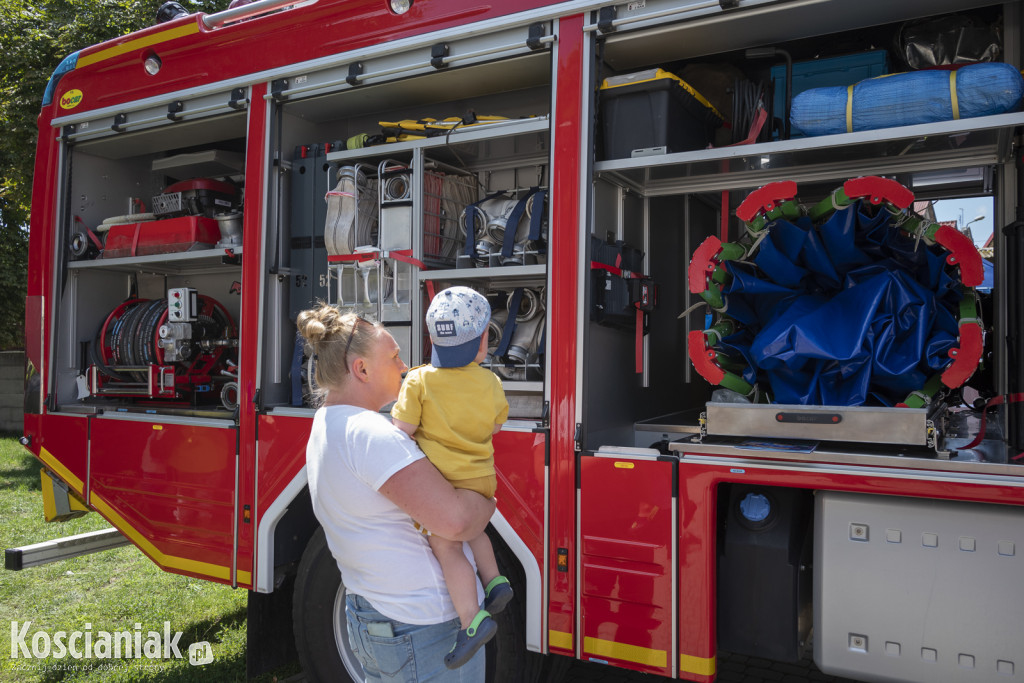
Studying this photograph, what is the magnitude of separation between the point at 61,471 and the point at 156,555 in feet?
2.95

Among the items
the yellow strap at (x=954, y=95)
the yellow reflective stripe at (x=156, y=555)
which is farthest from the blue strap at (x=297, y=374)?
the yellow strap at (x=954, y=95)

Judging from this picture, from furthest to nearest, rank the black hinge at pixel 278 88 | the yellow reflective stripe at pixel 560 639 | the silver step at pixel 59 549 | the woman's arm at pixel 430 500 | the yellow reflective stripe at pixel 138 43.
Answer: the silver step at pixel 59 549
the yellow reflective stripe at pixel 138 43
the black hinge at pixel 278 88
the yellow reflective stripe at pixel 560 639
the woman's arm at pixel 430 500

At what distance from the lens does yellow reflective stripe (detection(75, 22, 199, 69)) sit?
3.94m

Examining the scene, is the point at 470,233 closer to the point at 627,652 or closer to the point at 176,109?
the point at 176,109

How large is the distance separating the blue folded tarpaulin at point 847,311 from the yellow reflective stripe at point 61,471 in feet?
11.8

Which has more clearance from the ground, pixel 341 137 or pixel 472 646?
pixel 341 137

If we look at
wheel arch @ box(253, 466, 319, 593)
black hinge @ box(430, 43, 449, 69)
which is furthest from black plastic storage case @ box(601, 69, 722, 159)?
wheel arch @ box(253, 466, 319, 593)

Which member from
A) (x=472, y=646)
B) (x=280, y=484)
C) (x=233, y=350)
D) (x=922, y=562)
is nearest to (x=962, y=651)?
(x=922, y=562)

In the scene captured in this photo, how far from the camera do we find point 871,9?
9.27 feet

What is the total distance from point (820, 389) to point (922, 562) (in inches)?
25.0

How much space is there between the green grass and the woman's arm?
105 inches

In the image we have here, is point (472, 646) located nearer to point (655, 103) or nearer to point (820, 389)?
point (820, 389)

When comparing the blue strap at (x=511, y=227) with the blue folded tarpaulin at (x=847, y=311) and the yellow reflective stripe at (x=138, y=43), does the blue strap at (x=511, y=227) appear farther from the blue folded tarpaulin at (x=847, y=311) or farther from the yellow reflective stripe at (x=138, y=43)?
the yellow reflective stripe at (x=138, y=43)

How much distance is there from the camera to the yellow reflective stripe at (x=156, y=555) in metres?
3.74
